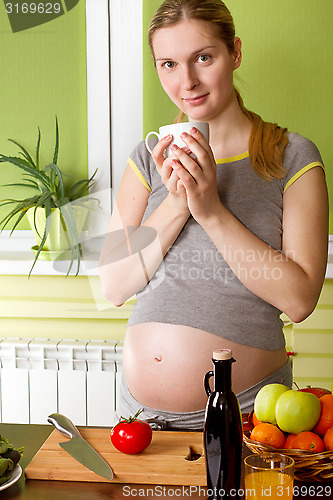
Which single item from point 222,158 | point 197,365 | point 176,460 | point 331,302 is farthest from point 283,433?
point 331,302

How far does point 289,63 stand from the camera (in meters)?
2.04

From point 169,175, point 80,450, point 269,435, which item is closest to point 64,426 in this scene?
point 80,450

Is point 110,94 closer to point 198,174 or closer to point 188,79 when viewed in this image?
point 188,79

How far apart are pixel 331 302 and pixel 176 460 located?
1.27 meters

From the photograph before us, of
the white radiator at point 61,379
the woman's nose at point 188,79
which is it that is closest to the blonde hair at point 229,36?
the woman's nose at point 188,79

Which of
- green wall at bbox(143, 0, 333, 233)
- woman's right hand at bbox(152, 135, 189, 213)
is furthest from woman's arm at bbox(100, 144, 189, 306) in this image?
green wall at bbox(143, 0, 333, 233)

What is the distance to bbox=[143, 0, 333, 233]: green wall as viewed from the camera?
2004mm

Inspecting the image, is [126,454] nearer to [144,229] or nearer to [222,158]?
[144,229]

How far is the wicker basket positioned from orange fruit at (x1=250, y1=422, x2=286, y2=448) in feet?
0.04

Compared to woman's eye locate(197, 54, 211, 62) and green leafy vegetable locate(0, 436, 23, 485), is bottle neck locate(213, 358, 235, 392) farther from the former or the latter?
woman's eye locate(197, 54, 211, 62)

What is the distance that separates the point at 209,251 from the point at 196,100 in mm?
332

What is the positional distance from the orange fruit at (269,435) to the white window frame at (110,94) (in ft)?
4.46

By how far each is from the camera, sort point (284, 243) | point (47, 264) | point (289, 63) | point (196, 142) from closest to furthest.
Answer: point (196, 142) < point (284, 243) < point (289, 63) < point (47, 264)

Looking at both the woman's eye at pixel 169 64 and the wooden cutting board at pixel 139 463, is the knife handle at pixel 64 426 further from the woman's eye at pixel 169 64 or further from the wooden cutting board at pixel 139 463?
the woman's eye at pixel 169 64
